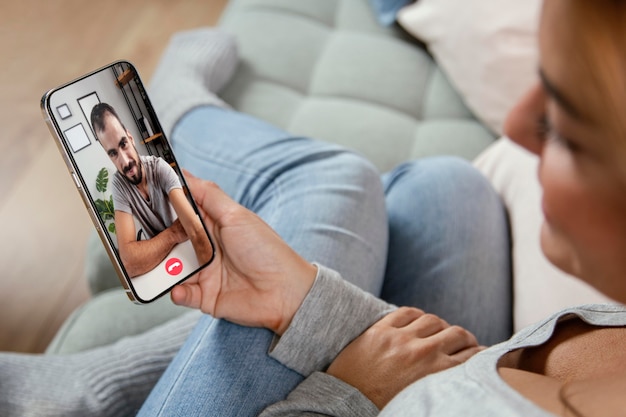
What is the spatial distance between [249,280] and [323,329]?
0.10m

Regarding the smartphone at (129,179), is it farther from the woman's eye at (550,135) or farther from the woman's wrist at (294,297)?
the woman's eye at (550,135)

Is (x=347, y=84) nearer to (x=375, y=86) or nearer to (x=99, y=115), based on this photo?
(x=375, y=86)

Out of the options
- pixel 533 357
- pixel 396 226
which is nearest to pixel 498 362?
pixel 533 357

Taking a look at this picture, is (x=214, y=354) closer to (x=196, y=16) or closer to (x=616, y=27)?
(x=616, y=27)

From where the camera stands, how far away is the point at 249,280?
2.29 feet

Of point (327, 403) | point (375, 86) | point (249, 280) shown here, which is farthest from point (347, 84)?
point (327, 403)

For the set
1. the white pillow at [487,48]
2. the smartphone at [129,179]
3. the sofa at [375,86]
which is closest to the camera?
the smartphone at [129,179]

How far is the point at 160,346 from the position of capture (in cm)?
83

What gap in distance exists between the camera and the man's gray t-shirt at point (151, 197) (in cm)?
64

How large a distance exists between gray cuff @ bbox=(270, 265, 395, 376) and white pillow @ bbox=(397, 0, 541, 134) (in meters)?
0.56

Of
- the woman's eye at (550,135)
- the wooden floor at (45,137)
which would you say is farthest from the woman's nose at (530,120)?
the wooden floor at (45,137)

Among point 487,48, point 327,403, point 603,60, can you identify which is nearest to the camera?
point 603,60

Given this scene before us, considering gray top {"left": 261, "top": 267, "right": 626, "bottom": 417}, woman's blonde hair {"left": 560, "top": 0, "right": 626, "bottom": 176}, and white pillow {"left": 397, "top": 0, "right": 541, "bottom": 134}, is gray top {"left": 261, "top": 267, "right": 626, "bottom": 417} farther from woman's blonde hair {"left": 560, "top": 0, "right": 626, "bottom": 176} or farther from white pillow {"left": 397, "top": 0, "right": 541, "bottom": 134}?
white pillow {"left": 397, "top": 0, "right": 541, "bottom": 134}

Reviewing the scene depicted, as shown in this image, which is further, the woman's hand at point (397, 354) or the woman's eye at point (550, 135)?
the woman's hand at point (397, 354)
